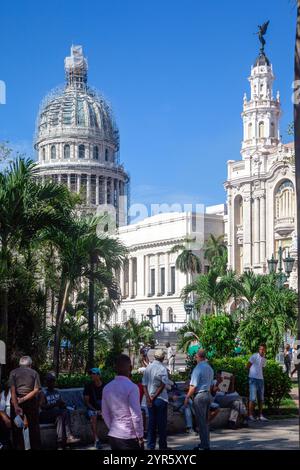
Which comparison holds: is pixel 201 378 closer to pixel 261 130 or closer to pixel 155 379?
pixel 155 379

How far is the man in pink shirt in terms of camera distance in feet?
25.1

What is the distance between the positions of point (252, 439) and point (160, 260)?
86.9 metres

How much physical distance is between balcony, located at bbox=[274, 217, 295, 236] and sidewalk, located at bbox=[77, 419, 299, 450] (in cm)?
6194

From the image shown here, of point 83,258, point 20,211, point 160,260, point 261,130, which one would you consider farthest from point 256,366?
point 160,260

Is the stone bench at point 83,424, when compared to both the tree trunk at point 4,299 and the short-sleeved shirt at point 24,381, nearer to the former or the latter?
the short-sleeved shirt at point 24,381

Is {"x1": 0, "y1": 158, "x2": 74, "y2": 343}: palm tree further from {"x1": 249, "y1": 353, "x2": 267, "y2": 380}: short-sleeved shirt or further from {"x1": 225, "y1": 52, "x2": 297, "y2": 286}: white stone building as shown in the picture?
{"x1": 225, "y1": 52, "x2": 297, "y2": 286}: white stone building

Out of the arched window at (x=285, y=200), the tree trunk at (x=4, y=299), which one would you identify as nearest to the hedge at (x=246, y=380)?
the tree trunk at (x=4, y=299)

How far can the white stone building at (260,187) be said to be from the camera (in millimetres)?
76562

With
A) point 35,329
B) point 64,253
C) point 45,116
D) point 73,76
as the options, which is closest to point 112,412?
point 35,329

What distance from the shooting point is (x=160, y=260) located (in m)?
98.6

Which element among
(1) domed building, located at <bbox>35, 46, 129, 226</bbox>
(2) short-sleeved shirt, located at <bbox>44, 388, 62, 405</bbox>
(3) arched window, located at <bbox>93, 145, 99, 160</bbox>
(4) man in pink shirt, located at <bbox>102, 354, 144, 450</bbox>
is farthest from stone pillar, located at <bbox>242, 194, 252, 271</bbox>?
(4) man in pink shirt, located at <bbox>102, 354, 144, 450</bbox>

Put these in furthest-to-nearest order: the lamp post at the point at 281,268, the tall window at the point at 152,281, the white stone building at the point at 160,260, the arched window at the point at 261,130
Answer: the tall window at the point at 152,281 < the white stone building at the point at 160,260 < the arched window at the point at 261,130 < the lamp post at the point at 281,268

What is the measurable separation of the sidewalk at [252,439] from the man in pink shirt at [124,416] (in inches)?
138
